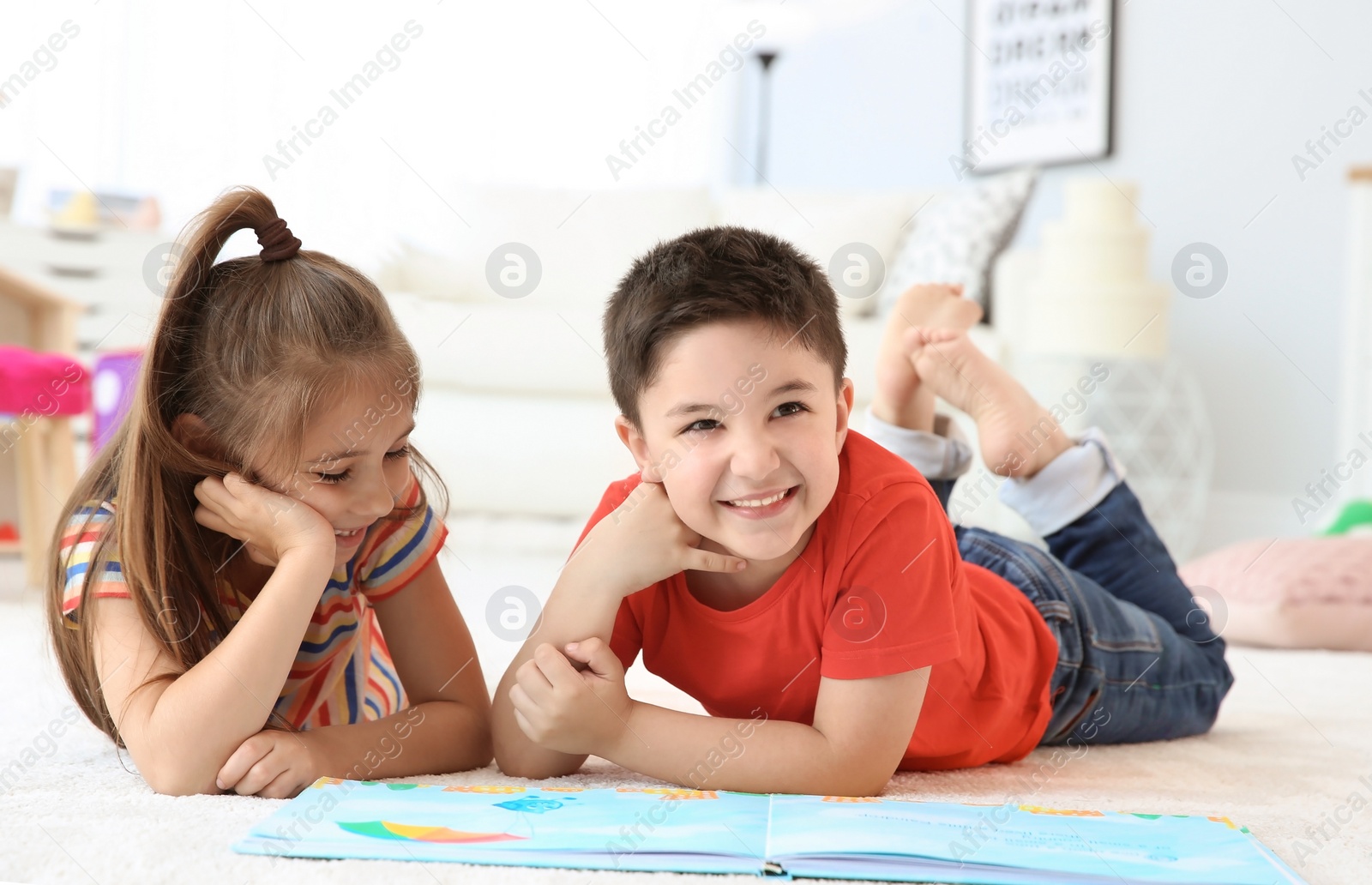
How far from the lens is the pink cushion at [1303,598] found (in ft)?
5.71

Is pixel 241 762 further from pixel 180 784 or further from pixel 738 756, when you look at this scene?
pixel 738 756

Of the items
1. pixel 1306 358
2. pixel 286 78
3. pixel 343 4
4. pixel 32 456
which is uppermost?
pixel 343 4

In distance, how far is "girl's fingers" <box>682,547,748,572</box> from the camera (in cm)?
86

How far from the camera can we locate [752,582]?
919 mm

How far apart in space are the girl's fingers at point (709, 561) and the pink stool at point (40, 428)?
4.80ft

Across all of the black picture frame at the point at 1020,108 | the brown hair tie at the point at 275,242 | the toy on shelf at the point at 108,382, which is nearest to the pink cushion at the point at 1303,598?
the brown hair tie at the point at 275,242

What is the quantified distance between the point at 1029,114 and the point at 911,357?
8.32 feet

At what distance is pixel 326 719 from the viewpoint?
1.05 meters

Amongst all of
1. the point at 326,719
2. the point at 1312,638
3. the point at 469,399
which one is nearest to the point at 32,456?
the point at 469,399

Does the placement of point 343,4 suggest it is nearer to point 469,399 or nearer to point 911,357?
point 469,399

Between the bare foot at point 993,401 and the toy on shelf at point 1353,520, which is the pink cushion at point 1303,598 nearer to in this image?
the toy on shelf at point 1353,520

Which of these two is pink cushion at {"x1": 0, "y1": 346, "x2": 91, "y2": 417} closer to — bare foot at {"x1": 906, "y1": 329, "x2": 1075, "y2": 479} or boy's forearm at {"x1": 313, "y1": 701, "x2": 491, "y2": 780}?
boy's forearm at {"x1": 313, "y1": 701, "x2": 491, "y2": 780}

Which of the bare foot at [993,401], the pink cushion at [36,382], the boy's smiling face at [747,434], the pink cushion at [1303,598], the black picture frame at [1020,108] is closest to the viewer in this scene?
the boy's smiling face at [747,434]

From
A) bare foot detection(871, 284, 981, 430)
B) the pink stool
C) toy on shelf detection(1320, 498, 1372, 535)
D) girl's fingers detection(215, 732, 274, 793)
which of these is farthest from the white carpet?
toy on shelf detection(1320, 498, 1372, 535)
